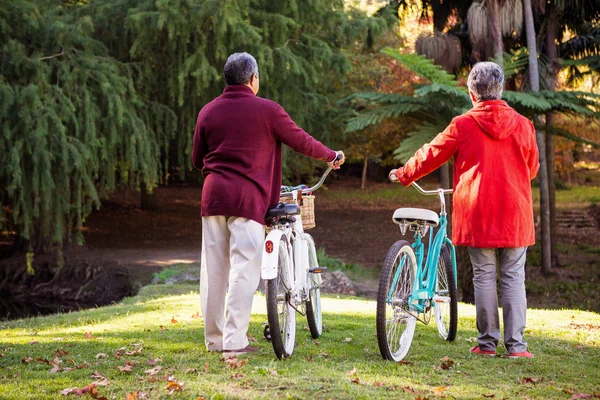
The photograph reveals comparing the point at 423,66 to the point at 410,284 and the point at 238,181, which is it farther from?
the point at 238,181

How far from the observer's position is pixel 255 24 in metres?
17.1

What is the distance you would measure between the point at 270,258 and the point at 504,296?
1.68m

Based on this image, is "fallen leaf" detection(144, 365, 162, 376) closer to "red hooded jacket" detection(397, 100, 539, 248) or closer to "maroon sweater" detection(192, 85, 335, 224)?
"maroon sweater" detection(192, 85, 335, 224)

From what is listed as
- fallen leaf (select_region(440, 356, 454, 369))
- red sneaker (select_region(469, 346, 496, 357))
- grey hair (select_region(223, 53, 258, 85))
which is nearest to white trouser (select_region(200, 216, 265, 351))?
grey hair (select_region(223, 53, 258, 85))

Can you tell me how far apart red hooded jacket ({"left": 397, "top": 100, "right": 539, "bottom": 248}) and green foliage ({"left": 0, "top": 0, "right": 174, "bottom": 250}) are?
9.37m

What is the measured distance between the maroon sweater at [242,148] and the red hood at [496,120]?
1.12 meters

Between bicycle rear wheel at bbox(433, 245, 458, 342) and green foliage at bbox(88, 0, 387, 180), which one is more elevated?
green foliage at bbox(88, 0, 387, 180)

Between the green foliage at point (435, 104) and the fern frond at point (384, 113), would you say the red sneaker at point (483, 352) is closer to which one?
the green foliage at point (435, 104)

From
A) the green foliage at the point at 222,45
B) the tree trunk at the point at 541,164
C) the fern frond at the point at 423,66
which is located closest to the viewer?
the fern frond at the point at 423,66

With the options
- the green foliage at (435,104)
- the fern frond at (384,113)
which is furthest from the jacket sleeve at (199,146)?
the fern frond at (384,113)

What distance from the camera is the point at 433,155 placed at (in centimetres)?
558

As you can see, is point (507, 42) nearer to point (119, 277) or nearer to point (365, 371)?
point (119, 277)

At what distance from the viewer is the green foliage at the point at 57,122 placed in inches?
531

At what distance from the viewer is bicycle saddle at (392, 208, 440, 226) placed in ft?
18.0
